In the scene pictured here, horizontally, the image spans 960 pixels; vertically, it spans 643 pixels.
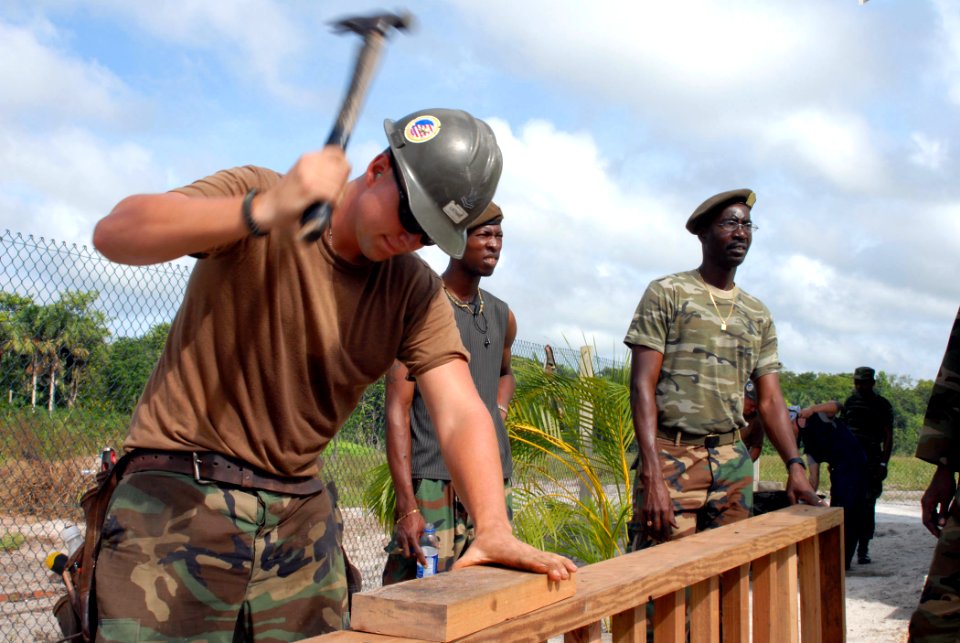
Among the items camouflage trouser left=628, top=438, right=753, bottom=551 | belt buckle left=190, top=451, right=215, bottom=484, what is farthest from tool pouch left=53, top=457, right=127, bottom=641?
camouflage trouser left=628, top=438, right=753, bottom=551

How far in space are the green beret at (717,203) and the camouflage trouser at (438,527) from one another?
1.61 meters

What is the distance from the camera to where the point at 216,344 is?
238 cm

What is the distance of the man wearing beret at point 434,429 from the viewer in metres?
4.43

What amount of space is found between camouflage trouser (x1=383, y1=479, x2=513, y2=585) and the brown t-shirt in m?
2.05

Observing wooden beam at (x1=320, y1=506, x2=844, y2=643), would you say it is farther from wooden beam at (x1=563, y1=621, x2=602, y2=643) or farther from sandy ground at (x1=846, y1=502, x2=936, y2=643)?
sandy ground at (x1=846, y1=502, x2=936, y2=643)

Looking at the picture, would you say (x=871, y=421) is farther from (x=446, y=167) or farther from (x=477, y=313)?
(x=446, y=167)

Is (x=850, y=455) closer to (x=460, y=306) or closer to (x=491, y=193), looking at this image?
(x=460, y=306)

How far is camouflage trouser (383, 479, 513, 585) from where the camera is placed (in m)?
4.47

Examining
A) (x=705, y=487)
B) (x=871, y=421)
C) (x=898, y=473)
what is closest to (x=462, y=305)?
(x=705, y=487)

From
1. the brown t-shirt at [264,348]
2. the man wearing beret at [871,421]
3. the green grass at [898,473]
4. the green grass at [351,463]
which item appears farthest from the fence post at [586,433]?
the green grass at [898,473]

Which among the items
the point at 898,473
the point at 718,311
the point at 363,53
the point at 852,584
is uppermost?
the point at 363,53

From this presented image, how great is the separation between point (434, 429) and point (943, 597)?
6.88ft

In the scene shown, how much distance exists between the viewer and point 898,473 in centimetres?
2317

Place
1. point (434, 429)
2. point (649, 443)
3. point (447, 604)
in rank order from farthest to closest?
1. point (649, 443)
2. point (434, 429)
3. point (447, 604)
